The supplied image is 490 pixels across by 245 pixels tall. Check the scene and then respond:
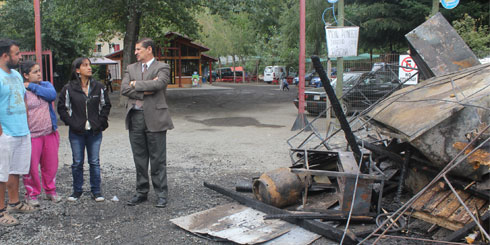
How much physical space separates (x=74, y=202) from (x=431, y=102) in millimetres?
4493

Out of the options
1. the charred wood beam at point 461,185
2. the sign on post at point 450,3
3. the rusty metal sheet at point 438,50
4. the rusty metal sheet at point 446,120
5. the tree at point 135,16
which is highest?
the tree at point 135,16

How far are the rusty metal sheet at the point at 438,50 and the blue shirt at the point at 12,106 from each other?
524 centimetres

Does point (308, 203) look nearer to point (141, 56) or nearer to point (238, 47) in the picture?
point (141, 56)

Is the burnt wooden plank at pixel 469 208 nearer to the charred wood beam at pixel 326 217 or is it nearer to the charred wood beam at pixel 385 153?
the charred wood beam at pixel 326 217

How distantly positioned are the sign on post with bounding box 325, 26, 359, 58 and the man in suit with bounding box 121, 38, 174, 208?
19.0 feet

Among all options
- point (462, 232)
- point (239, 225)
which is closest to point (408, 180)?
point (462, 232)

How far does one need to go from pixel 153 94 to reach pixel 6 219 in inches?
84.5

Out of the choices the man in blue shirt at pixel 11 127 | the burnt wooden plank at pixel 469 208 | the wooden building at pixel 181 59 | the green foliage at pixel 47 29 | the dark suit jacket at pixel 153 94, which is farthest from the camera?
the wooden building at pixel 181 59

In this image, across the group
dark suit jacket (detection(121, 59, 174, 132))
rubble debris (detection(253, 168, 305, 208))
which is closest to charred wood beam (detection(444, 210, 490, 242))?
rubble debris (detection(253, 168, 305, 208))

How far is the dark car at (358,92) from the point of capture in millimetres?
11742

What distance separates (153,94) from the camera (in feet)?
17.0

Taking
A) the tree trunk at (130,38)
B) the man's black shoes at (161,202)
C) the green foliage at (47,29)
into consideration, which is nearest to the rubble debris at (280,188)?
the man's black shoes at (161,202)

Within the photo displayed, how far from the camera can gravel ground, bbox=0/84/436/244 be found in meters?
4.38

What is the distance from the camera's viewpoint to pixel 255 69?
164 ft
